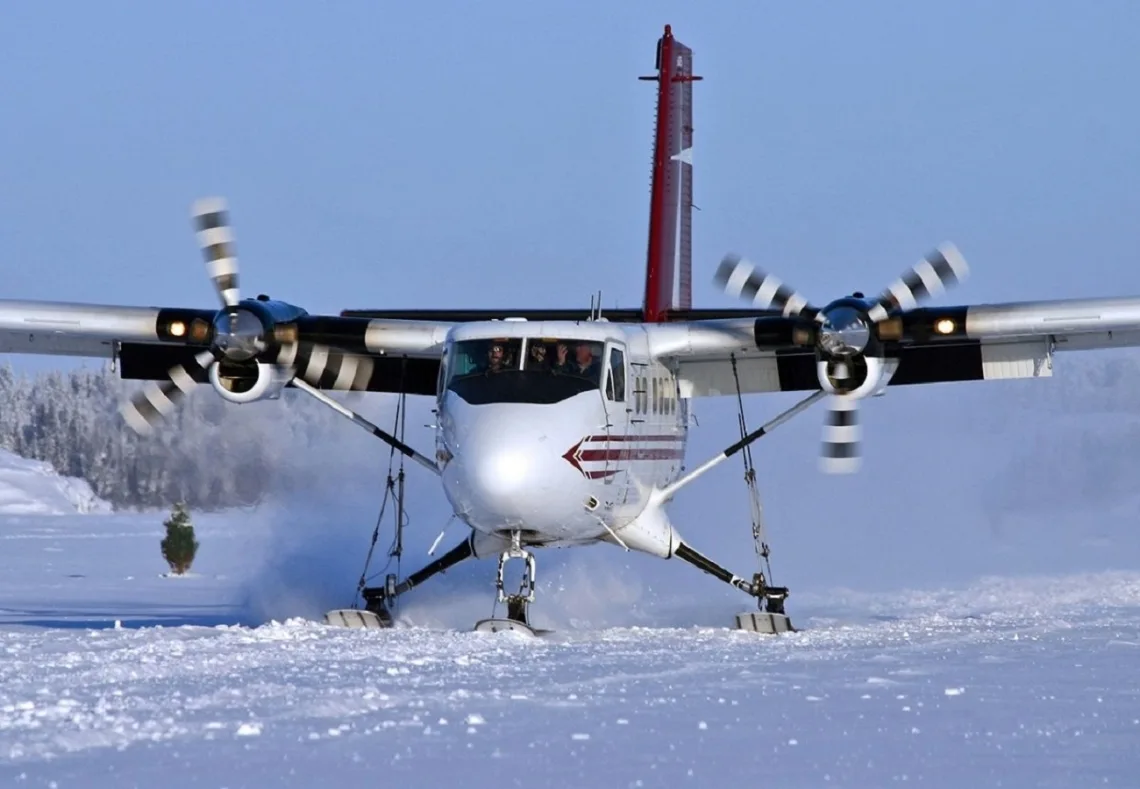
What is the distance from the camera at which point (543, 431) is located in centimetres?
1462

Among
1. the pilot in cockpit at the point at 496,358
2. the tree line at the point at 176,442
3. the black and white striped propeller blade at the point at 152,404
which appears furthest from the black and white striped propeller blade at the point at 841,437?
the tree line at the point at 176,442

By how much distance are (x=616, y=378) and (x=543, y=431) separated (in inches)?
60.8

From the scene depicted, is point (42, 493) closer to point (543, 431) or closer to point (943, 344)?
point (943, 344)

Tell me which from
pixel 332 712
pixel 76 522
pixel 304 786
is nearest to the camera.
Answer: pixel 304 786

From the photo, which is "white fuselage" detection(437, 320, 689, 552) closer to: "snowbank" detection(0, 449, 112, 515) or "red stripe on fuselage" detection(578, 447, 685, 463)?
"red stripe on fuselage" detection(578, 447, 685, 463)

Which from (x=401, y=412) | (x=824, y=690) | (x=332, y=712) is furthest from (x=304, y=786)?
(x=401, y=412)

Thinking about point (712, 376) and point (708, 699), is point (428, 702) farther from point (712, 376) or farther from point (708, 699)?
point (712, 376)

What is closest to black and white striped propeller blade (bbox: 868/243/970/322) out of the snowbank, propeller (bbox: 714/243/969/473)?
propeller (bbox: 714/243/969/473)

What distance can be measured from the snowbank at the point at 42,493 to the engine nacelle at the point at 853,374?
165 feet

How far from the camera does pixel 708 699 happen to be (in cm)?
1007

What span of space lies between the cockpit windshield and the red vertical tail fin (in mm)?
6123

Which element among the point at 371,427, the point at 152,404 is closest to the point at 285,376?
the point at 371,427

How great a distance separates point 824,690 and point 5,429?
78765 mm

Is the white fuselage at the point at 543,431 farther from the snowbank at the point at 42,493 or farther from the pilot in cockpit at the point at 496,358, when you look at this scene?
the snowbank at the point at 42,493
